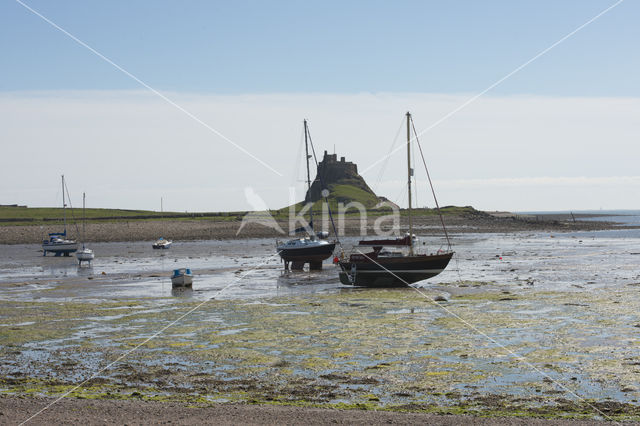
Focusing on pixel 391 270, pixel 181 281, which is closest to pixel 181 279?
pixel 181 281

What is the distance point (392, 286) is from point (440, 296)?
275 inches

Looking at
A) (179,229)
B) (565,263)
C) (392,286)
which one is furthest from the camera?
(179,229)

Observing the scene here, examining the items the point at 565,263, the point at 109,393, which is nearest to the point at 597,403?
the point at 109,393

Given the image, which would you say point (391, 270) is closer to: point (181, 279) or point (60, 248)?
point (181, 279)

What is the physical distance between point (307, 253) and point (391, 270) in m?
20.0

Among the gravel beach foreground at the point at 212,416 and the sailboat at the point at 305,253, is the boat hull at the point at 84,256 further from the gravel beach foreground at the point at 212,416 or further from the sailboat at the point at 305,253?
the gravel beach foreground at the point at 212,416

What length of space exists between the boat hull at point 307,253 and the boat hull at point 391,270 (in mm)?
18428

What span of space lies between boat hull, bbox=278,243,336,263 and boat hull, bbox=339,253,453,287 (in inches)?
726

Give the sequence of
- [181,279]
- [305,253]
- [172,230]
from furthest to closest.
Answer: [172,230]
[305,253]
[181,279]

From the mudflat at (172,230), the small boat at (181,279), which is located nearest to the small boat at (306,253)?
the small boat at (181,279)

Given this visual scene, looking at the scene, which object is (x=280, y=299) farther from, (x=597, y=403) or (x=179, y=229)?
(x=179, y=229)

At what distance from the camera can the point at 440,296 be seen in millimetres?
37594

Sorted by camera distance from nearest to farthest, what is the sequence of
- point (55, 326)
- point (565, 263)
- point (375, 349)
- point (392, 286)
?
point (375, 349)
point (55, 326)
point (392, 286)
point (565, 263)

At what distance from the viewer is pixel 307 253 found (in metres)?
62.7
